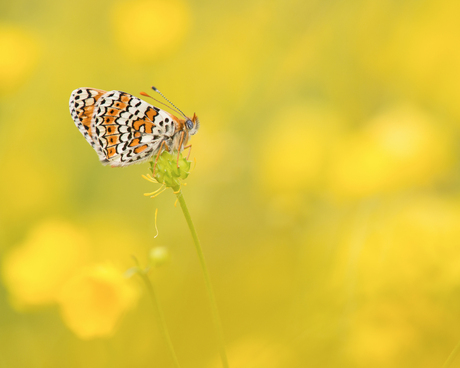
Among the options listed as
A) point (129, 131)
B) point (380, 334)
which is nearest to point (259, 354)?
point (380, 334)

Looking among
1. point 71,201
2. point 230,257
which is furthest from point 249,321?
point 71,201

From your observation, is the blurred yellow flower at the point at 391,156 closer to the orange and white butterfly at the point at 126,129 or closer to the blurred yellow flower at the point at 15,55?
the orange and white butterfly at the point at 126,129

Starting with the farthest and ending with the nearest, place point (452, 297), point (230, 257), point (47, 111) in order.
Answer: point (47, 111) → point (230, 257) → point (452, 297)

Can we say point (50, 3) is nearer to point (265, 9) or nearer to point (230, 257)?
point (265, 9)

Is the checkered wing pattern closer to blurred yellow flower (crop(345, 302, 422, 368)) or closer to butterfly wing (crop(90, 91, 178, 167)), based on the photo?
butterfly wing (crop(90, 91, 178, 167))

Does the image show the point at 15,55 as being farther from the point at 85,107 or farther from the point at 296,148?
the point at 296,148

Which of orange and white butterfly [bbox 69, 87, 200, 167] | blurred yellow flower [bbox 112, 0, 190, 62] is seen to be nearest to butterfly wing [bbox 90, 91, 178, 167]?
orange and white butterfly [bbox 69, 87, 200, 167]

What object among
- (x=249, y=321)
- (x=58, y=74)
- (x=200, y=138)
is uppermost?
(x=58, y=74)
